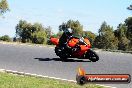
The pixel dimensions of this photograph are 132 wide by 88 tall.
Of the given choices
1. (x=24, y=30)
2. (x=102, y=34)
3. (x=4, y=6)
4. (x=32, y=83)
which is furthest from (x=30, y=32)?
(x=32, y=83)

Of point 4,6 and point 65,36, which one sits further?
point 4,6

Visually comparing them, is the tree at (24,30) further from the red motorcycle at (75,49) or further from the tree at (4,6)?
the red motorcycle at (75,49)

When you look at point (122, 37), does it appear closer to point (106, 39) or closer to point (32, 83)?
point (106, 39)

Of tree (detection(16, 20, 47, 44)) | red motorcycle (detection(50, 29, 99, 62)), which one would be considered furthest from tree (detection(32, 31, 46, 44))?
red motorcycle (detection(50, 29, 99, 62))

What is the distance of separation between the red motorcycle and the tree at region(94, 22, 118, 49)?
231ft

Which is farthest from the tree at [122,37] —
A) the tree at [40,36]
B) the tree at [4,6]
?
the tree at [4,6]

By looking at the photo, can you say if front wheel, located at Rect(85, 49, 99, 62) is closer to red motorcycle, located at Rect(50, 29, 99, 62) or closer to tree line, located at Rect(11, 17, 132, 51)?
red motorcycle, located at Rect(50, 29, 99, 62)

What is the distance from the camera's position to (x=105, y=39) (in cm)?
9231

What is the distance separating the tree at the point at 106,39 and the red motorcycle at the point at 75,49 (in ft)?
231

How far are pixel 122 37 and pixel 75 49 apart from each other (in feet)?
260

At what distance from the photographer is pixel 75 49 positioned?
17516 millimetres

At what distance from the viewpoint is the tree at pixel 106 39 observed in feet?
A: 293

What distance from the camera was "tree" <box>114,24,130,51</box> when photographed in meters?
94.5

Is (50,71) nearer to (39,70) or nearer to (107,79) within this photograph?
(39,70)
